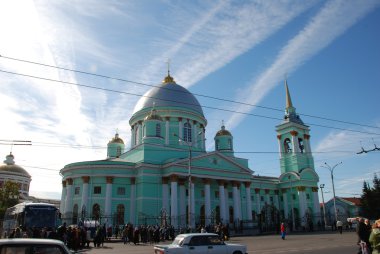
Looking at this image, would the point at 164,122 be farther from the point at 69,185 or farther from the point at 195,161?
the point at 69,185

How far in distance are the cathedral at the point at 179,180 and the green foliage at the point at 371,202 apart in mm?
9923

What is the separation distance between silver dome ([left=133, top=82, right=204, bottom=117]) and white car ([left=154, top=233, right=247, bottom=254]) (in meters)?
32.0

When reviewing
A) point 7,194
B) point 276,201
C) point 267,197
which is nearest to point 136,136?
point 7,194

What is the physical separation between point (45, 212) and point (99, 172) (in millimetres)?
14395

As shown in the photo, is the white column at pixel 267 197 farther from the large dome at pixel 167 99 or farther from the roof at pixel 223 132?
the large dome at pixel 167 99

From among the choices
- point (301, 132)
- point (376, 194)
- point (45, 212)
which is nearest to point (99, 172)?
point (45, 212)

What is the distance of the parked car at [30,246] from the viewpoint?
5.59 m

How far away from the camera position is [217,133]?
49031mm

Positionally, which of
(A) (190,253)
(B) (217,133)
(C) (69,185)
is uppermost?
(B) (217,133)

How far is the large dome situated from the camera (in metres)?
44.4

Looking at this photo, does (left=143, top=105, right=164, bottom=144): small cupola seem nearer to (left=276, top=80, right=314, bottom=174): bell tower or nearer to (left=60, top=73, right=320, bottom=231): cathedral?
(left=60, top=73, right=320, bottom=231): cathedral

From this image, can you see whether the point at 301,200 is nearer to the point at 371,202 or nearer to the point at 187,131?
the point at 371,202

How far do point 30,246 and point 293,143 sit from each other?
4759 cm

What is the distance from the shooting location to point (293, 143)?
49688 millimetres
